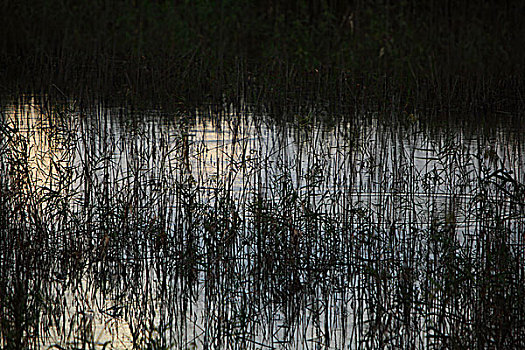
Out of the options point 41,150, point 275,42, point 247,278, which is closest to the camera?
point 247,278

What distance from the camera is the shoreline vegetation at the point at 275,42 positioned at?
6211mm

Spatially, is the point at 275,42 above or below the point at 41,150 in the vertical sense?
above

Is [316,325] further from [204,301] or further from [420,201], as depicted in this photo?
[420,201]

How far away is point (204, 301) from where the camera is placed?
277 centimetres

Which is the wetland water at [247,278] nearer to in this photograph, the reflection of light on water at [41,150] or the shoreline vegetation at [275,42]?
the reflection of light on water at [41,150]

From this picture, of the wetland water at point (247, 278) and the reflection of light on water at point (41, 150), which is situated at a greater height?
the reflection of light on water at point (41, 150)

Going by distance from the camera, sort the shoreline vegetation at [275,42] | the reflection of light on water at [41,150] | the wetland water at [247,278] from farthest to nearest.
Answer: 1. the shoreline vegetation at [275,42]
2. the reflection of light on water at [41,150]
3. the wetland water at [247,278]

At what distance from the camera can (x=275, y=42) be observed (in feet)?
31.7

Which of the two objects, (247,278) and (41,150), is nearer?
(247,278)

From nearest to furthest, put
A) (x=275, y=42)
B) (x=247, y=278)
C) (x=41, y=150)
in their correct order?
(x=247, y=278) < (x=41, y=150) < (x=275, y=42)

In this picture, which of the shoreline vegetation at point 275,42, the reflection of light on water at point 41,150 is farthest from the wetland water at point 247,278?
the shoreline vegetation at point 275,42

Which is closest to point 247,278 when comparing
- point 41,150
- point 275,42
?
point 41,150

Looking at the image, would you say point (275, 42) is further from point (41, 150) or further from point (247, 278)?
point (247, 278)

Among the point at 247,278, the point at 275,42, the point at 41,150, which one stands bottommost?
the point at 247,278
